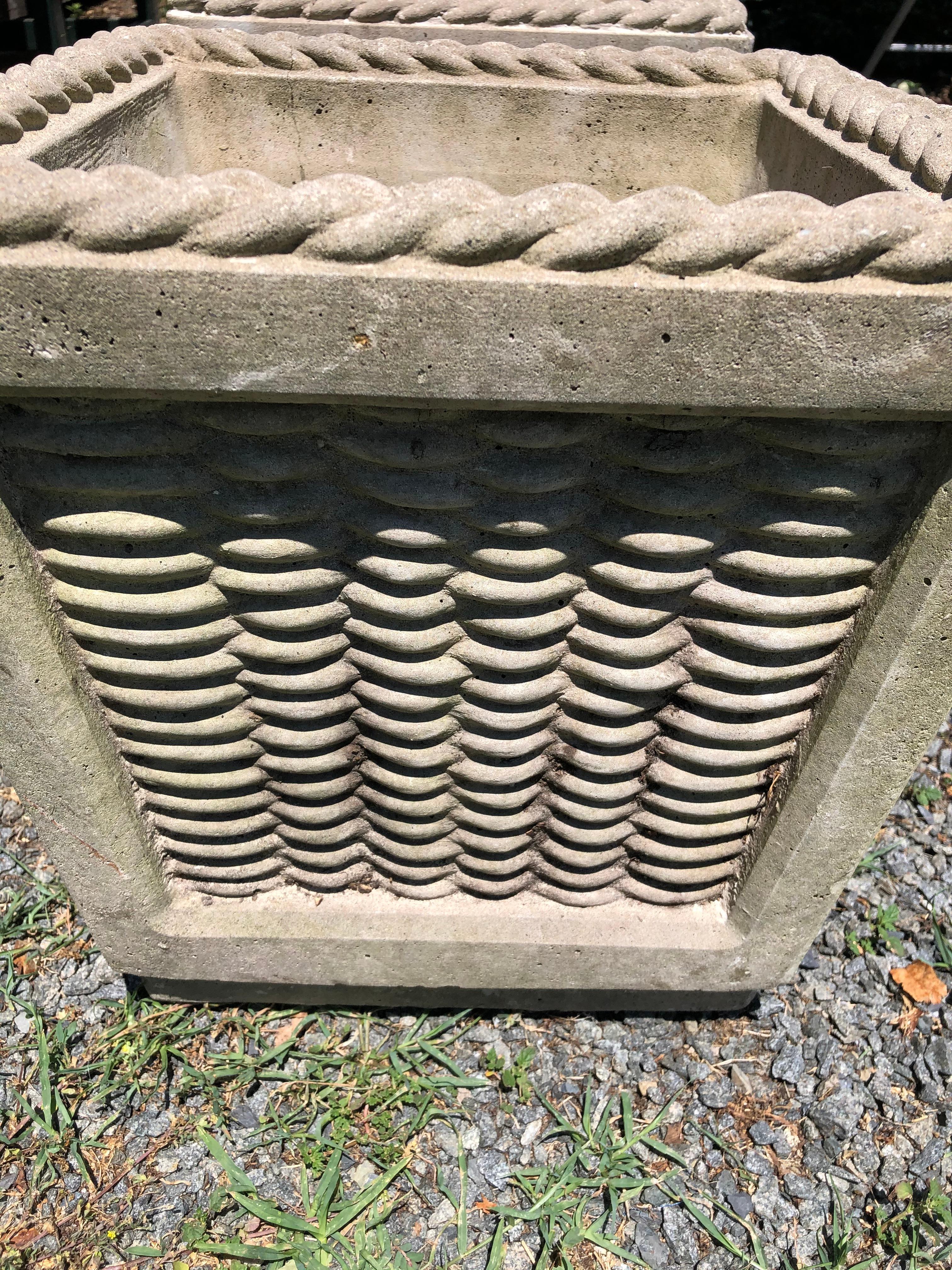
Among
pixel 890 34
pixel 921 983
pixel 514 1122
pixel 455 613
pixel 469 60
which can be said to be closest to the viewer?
pixel 455 613

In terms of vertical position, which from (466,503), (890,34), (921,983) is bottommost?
(921,983)

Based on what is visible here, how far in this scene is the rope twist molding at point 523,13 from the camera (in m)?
2.02

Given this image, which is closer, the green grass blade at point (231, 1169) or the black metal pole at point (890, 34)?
the green grass blade at point (231, 1169)

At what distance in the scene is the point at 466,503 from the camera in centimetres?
113

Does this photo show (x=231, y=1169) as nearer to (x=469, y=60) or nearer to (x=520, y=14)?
(x=469, y=60)

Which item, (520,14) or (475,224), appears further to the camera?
(520,14)

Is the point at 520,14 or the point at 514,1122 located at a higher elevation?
the point at 520,14

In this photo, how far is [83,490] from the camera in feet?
3.62

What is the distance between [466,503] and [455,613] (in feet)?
0.64

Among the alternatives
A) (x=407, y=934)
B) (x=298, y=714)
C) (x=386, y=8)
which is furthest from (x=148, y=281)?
(x=386, y=8)

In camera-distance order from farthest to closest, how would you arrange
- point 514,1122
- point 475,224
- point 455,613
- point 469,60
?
point 469,60 < point 514,1122 < point 455,613 < point 475,224

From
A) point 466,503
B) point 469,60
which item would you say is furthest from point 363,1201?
point 469,60

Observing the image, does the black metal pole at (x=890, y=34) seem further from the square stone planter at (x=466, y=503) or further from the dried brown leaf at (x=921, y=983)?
the dried brown leaf at (x=921, y=983)

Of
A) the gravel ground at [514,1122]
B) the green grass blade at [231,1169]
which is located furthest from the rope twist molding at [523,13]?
the green grass blade at [231,1169]
